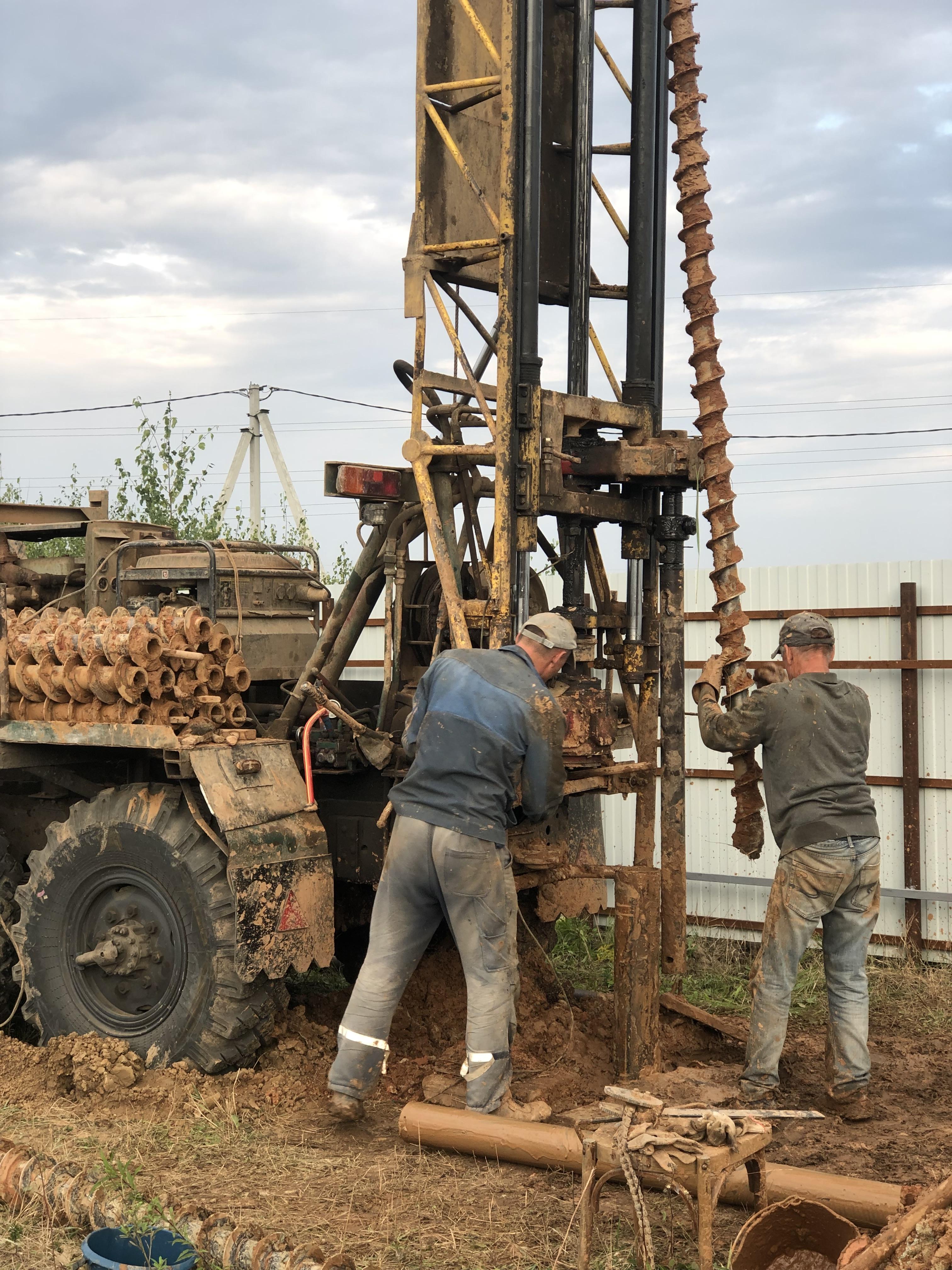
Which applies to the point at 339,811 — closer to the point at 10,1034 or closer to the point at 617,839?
the point at 10,1034

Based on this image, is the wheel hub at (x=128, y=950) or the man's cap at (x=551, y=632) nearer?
the man's cap at (x=551, y=632)

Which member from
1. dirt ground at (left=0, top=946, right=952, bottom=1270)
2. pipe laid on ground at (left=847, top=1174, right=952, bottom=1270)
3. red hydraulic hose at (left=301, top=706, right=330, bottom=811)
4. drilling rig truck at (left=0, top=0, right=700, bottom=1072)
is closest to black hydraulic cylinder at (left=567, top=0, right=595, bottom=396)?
drilling rig truck at (left=0, top=0, right=700, bottom=1072)

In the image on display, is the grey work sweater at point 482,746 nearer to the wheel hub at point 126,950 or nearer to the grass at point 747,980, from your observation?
the wheel hub at point 126,950

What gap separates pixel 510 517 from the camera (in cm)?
625

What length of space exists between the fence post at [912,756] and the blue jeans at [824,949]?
306 cm

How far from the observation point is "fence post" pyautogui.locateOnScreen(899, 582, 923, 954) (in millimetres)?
9062

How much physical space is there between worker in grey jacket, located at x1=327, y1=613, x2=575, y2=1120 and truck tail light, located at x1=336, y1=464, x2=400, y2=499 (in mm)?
1173

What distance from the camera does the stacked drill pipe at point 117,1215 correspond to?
418cm

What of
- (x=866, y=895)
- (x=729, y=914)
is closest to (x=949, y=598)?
(x=729, y=914)

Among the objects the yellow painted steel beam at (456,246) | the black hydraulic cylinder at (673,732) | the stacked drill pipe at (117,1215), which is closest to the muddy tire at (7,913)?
the stacked drill pipe at (117,1215)

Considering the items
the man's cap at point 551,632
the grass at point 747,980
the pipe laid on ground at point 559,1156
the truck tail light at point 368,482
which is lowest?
the grass at point 747,980

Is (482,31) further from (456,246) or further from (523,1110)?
(523,1110)

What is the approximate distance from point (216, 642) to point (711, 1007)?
3.78 metres

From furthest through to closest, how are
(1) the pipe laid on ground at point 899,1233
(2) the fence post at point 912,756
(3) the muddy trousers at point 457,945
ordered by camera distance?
(2) the fence post at point 912,756, (3) the muddy trousers at point 457,945, (1) the pipe laid on ground at point 899,1233
